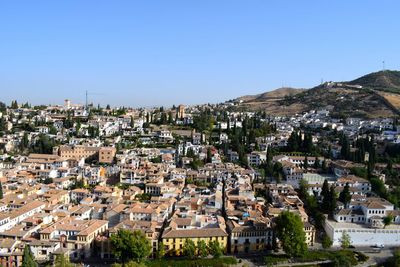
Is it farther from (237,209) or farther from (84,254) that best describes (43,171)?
(237,209)

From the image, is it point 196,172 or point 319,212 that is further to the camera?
point 196,172

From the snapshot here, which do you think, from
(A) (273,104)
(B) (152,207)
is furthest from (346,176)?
(A) (273,104)

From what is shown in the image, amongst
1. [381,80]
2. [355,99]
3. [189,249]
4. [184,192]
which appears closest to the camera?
[189,249]

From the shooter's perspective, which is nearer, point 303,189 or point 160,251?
point 160,251

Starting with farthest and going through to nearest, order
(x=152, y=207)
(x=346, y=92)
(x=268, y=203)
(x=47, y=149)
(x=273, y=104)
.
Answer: (x=273, y=104) < (x=346, y=92) < (x=47, y=149) < (x=268, y=203) < (x=152, y=207)

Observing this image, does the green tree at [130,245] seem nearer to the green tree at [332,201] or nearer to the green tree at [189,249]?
the green tree at [189,249]

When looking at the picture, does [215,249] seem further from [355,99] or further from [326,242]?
[355,99]

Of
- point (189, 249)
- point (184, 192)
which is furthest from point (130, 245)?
point (184, 192)
